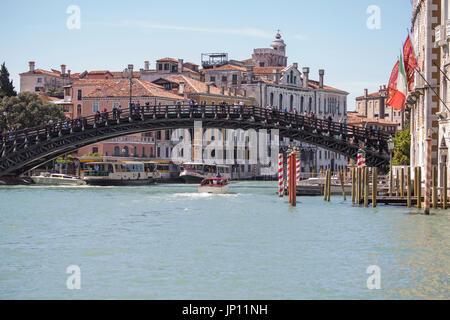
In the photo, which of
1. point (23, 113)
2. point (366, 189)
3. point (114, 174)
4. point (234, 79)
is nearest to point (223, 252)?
point (366, 189)

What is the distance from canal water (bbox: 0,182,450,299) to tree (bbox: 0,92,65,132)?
96.7 ft

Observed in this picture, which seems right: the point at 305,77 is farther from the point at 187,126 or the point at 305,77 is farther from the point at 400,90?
the point at 400,90

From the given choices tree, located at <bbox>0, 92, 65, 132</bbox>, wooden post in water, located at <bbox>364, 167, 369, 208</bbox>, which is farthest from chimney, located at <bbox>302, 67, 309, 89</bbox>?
wooden post in water, located at <bbox>364, 167, 369, 208</bbox>

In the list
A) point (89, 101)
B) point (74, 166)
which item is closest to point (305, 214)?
point (74, 166)

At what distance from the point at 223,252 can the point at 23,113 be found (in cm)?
4378

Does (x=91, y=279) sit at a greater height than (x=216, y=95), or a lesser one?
lesser

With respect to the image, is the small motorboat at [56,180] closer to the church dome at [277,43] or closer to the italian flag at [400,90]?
the italian flag at [400,90]

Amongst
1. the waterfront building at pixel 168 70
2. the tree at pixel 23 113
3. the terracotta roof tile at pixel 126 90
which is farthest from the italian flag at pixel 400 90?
the waterfront building at pixel 168 70

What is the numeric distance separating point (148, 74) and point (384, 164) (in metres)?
41.6

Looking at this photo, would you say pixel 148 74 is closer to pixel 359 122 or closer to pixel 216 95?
pixel 216 95

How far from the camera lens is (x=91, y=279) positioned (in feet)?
53.4

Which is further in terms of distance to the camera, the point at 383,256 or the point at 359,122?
the point at 359,122

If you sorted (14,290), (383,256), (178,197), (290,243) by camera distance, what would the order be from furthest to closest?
(178,197) < (290,243) < (383,256) < (14,290)

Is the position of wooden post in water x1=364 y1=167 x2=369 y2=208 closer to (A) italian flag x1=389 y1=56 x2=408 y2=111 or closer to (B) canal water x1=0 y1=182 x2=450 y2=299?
(B) canal water x1=0 y1=182 x2=450 y2=299
